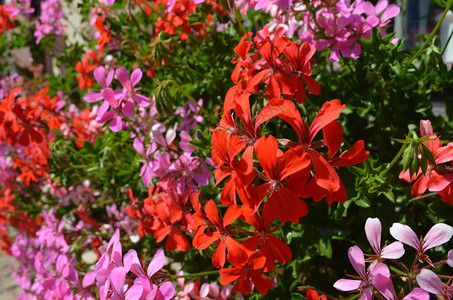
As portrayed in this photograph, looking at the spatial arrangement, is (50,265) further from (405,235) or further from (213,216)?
(405,235)

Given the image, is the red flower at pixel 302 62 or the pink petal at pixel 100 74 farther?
the pink petal at pixel 100 74

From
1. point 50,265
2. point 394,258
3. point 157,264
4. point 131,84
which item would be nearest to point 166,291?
point 157,264

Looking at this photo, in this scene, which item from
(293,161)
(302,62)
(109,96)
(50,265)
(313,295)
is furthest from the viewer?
(50,265)

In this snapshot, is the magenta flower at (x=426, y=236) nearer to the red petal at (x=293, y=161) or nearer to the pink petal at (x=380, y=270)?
the pink petal at (x=380, y=270)

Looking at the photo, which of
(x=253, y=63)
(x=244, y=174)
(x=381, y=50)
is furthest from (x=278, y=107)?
(x=381, y=50)

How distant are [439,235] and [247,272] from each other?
12.1 inches

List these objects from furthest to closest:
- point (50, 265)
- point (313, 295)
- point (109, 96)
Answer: point (50, 265)
point (109, 96)
point (313, 295)

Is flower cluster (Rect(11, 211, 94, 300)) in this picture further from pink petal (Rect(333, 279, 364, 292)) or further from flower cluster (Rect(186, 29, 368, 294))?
pink petal (Rect(333, 279, 364, 292))

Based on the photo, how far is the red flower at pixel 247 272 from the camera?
654 millimetres

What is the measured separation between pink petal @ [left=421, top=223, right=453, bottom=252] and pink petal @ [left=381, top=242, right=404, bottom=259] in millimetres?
45

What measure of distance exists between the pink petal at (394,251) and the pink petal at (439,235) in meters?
0.04

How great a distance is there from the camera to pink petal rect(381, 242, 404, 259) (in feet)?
2.05

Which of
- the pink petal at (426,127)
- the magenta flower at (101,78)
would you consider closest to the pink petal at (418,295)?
the pink petal at (426,127)

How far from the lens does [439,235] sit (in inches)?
24.4
